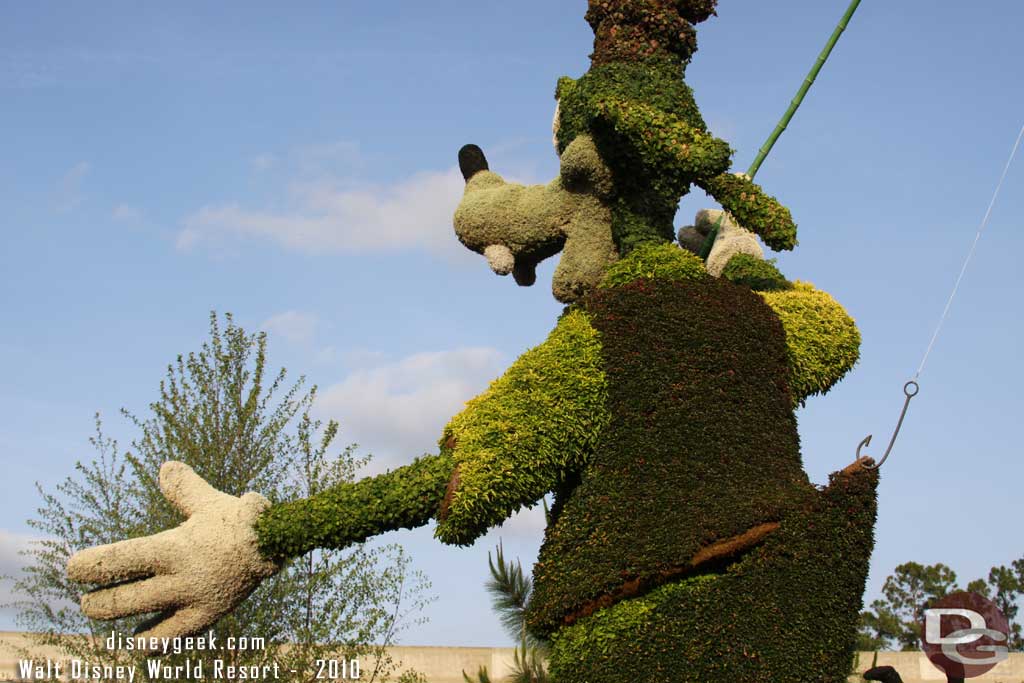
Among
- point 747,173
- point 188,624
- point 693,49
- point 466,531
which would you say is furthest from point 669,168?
point 188,624

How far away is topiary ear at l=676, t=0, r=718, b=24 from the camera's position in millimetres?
7191

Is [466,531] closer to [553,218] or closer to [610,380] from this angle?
[610,380]

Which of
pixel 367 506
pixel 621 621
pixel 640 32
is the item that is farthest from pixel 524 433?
pixel 640 32

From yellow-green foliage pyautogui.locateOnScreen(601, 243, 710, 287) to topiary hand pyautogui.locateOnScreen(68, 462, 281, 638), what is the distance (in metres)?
2.44

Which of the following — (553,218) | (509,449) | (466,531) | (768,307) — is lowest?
(466,531)

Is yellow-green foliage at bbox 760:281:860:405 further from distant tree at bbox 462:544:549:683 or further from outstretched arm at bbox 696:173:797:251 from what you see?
distant tree at bbox 462:544:549:683

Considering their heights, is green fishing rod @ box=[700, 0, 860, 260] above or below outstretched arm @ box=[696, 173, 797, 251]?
above

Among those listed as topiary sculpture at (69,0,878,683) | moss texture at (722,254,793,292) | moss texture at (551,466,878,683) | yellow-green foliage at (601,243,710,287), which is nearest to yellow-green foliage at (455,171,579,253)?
topiary sculpture at (69,0,878,683)

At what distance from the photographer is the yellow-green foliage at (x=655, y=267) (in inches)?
253

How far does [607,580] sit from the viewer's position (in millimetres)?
5727

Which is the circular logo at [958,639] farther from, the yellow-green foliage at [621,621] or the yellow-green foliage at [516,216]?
the yellow-green foliage at [516,216]

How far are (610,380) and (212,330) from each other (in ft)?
26.8

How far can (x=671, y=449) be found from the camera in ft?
19.4

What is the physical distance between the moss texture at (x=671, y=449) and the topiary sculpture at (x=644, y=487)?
0.01m
